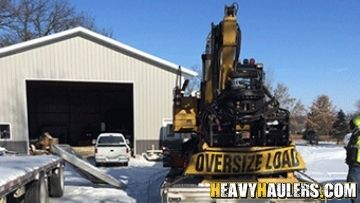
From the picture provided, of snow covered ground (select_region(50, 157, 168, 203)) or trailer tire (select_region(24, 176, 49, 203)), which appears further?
snow covered ground (select_region(50, 157, 168, 203))

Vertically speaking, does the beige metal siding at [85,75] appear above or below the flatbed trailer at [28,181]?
above

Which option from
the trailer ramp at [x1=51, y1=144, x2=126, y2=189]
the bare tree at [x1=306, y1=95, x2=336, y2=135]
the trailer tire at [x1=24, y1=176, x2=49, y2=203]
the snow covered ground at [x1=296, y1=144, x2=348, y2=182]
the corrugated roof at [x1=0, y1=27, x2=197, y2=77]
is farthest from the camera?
the bare tree at [x1=306, y1=95, x2=336, y2=135]

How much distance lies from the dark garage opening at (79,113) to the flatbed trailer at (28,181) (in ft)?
63.9

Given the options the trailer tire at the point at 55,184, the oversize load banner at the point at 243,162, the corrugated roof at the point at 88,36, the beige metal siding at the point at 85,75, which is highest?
the corrugated roof at the point at 88,36

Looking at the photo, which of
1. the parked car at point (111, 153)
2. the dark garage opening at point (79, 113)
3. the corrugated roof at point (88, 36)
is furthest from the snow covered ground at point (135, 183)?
the dark garage opening at point (79, 113)

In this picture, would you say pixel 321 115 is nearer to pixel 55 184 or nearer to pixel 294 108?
pixel 294 108

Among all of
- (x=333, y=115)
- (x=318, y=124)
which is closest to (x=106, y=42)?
(x=318, y=124)

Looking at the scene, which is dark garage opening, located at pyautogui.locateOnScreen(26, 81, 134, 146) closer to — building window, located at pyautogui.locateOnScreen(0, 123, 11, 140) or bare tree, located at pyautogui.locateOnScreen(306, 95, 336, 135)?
building window, located at pyautogui.locateOnScreen(0, 123, 11, 140)

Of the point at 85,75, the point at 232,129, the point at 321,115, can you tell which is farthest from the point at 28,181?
the point at 321,115

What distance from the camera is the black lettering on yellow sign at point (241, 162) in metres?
7.79

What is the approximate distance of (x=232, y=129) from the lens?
8.58 metres

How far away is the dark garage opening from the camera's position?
3052cm

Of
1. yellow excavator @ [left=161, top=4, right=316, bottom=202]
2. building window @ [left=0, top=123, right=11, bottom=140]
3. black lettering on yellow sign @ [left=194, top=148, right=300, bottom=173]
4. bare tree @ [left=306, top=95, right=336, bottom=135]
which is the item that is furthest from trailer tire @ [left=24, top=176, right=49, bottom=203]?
bare tree @ [left=306, top=95, right=336, bottom=135]

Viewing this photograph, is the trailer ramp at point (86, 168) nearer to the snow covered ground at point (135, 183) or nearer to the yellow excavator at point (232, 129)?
the snow covered ground at point (135, 183)
